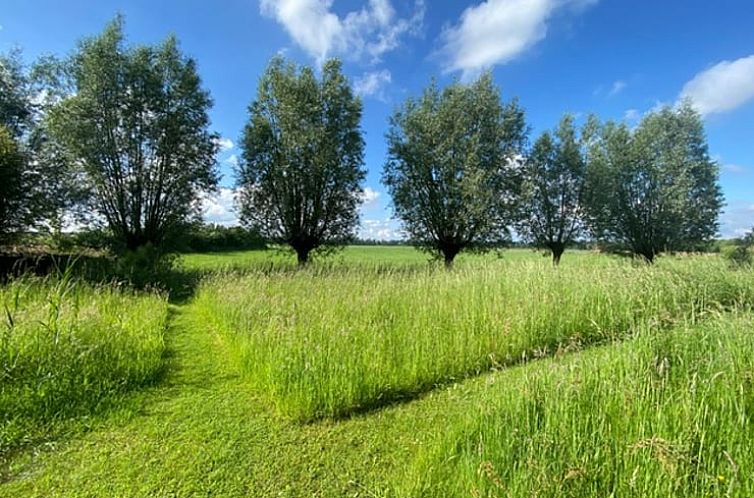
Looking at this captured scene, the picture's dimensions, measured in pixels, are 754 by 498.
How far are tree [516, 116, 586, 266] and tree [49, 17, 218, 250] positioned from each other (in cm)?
1793

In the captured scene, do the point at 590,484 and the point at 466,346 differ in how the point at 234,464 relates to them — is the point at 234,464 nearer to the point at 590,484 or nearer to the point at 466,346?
the point at 590,484

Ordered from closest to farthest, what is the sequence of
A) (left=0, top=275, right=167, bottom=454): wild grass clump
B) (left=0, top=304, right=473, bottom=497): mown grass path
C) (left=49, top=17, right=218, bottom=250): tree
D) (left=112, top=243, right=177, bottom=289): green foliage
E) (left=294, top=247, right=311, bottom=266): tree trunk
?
(left=0, top=304, right=473, bottom=497): mown grass path < (left=0, top=275, right=167, bottom=454): wild grass clump < (left=112, top=243, right=177, bottom=289): green foliage < (left=49, top=17, right=218, bottom=250): tree < (left=294, top=247, right=311, bottom=266): tree trunk

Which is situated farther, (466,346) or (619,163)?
(619,163)

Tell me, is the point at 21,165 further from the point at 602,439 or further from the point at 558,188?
the point at 558,188

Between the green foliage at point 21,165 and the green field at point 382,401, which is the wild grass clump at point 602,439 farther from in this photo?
the green foliage at point 21,165

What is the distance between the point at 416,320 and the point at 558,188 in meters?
19.0

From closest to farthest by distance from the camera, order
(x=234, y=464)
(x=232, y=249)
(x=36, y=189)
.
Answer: (x=234, y=464) < (x=36, y=189) < (x=232, y=249)

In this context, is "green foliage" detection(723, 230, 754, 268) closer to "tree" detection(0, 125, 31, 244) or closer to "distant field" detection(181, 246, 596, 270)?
"distant field" detection(181, 246, 596, 270)

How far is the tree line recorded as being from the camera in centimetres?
1287

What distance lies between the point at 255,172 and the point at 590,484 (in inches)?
612

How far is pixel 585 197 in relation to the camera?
20.3 m

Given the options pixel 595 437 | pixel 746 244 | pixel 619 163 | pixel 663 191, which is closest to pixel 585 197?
pixel 619 163

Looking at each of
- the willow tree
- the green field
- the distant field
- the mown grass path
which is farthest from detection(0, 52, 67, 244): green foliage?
the willow tree

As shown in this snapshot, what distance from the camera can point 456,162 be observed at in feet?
52.3
